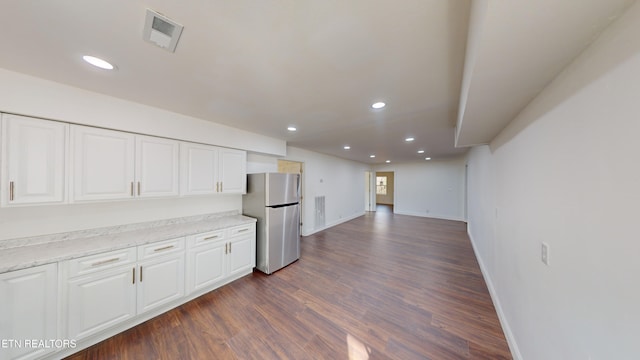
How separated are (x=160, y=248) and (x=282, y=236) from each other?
1646 millimetres

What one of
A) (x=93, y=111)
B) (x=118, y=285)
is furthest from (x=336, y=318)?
(x=93, y=111)

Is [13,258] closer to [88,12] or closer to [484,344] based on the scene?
[88,12]

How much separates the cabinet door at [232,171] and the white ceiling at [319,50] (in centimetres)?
98

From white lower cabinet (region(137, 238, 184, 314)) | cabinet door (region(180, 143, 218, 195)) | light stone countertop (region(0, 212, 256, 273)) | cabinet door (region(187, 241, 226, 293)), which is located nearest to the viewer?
light stone countertop (region(0, 212, 256, 273))

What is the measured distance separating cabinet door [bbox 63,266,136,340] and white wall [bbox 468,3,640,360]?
3.24 metres

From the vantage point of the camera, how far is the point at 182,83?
1701 mm

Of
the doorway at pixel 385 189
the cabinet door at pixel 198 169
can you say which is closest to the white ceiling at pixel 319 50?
the cabinet door at pixel 198 169

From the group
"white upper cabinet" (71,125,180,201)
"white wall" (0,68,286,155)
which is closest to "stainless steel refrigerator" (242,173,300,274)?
"white wall" (0,68,286,155)

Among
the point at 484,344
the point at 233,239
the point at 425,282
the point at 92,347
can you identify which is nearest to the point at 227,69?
the point at 233,239

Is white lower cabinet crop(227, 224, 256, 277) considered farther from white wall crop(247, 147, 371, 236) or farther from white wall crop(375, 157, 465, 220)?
white wall crop(375, 157, 465, 220)

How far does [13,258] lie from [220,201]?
1.87 meters

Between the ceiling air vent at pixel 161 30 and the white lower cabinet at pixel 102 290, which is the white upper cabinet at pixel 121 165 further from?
the ceiling air vent at pixel 161 30

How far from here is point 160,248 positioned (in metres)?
2.10

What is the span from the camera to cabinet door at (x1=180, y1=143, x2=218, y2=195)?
8.37ft
